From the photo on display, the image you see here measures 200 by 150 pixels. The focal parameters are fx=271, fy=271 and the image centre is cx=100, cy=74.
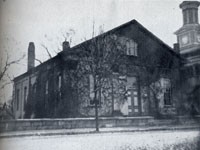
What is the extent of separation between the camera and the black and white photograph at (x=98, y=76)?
4891mm

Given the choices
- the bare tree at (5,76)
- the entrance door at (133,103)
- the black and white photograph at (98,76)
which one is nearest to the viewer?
the bare tree at (5,76)

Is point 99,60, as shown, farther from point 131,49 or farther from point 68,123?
point 68,123

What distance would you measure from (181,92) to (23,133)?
4184 mm

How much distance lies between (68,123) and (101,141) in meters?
1.31

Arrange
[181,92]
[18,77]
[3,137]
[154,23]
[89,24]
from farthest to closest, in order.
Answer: [181,92]
[154,23]
[89,24]
[18,77]
[3,137]

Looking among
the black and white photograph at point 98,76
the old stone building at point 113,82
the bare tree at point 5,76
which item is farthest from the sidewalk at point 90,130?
the bare tree at point 5,76

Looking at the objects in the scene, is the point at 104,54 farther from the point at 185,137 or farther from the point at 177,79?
the point at 185,137

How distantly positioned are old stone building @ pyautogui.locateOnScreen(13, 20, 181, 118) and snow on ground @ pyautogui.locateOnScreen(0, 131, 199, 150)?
27.6 inches

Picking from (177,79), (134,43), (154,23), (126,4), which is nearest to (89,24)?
(126,4)

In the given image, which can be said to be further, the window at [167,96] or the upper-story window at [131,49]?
the upper-story window at [131,49]

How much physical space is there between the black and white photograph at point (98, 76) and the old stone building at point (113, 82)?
0.03 meters

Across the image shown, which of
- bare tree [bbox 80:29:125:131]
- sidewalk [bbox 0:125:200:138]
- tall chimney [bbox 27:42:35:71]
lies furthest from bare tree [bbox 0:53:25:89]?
bare tree [bbox 80:29:125:131]

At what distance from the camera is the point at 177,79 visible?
723 centimetres

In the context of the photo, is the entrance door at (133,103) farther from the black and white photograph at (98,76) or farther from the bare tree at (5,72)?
the bare tree at (5,72)
